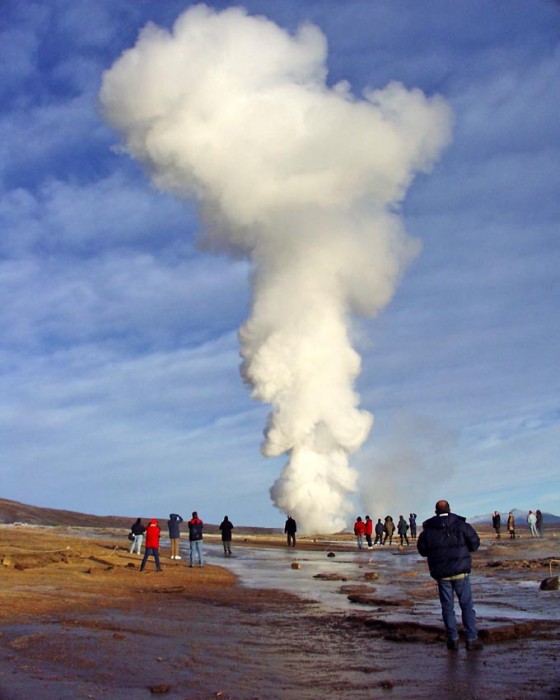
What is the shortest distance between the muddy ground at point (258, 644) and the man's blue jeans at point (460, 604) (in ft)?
1.02

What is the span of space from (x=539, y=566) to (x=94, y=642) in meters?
18.7

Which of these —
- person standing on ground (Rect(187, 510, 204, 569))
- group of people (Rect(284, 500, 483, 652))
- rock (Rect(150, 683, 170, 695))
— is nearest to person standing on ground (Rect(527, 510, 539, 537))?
person standing on ground (Rect(187, 510, 204, 569))

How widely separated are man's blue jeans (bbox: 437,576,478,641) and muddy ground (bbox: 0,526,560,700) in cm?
31

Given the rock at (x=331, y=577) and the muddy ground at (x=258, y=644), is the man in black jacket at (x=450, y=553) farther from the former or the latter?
the rock at (x=331, y=577)

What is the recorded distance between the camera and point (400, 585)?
20266mm

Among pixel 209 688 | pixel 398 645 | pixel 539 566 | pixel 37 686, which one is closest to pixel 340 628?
pixel 398 645

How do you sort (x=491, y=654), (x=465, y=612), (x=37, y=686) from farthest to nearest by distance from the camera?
(x=465, y=612) → (x=491, y=654) → (x=37, y=686)

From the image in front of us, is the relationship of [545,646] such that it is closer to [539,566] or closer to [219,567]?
[539,566]

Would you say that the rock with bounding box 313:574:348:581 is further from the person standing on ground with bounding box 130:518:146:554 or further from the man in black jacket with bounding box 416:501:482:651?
the man in black jacket with bounding box 416:501:482:651

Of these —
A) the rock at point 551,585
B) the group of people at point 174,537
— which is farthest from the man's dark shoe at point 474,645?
the group of people at point 174,537

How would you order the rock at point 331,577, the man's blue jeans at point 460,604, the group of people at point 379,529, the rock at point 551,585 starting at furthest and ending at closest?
the group of people at point 379,529, the rock at point 331,577, the rock at point 551,585, the man's blue jeans at point 460,604

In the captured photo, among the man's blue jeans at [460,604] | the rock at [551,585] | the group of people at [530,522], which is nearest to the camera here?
A: the man's blue jeans at [460,604]

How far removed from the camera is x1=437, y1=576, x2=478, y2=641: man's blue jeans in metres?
10.2

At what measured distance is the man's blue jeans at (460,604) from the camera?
1016cm
